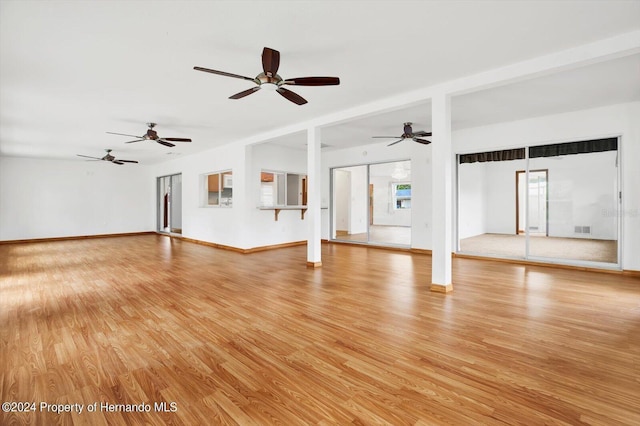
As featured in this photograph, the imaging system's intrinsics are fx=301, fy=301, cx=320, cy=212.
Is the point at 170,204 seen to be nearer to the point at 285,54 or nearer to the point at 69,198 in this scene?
the point at 69,198

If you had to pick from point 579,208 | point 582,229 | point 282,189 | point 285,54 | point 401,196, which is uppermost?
point 285,54

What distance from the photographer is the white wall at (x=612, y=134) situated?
186 inches

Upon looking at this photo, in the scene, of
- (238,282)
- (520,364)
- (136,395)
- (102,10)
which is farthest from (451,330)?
(102,10)

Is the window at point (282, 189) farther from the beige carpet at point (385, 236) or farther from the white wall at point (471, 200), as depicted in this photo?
the white wall at point (471, 200)

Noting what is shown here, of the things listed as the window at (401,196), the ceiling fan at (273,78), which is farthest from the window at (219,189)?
the ceiling fan at (273,78)

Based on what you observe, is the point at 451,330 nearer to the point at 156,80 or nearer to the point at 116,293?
the point at 116,293

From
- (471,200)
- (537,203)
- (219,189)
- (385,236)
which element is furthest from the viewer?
(385,236)

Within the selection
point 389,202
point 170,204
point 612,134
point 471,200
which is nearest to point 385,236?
point 389,202

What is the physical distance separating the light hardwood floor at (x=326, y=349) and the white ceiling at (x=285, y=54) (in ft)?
8.72

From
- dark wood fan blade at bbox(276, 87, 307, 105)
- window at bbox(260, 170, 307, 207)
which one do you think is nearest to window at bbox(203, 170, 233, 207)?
window at bbox(260, 170, 307, 207)

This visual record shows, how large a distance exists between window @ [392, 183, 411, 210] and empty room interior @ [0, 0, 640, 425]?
0.14 metres

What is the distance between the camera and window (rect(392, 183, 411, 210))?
25.8ft

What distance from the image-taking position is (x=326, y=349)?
2.36m

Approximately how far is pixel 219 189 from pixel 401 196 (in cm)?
494
